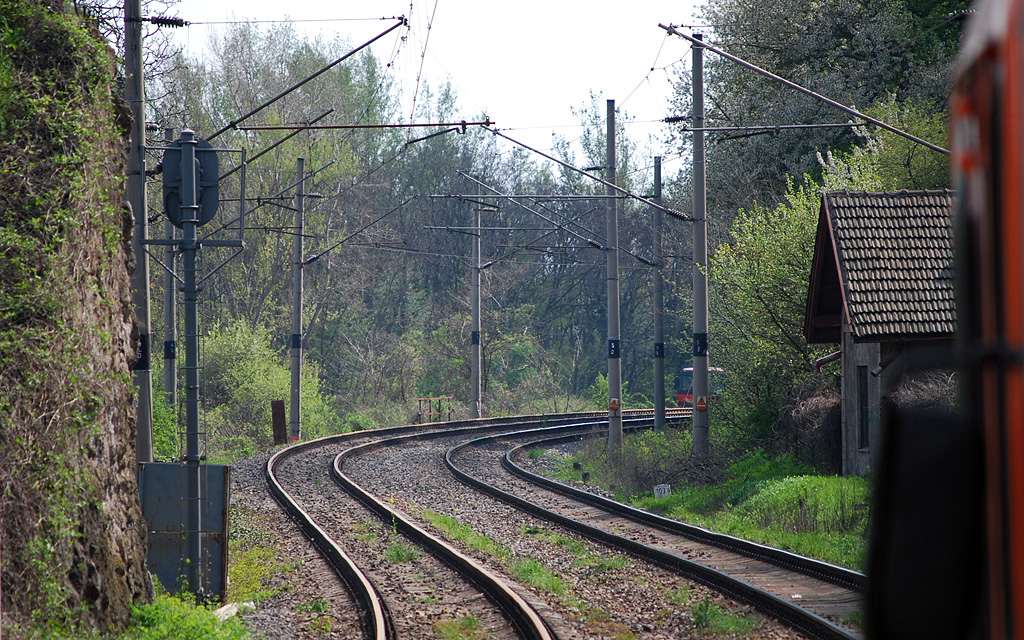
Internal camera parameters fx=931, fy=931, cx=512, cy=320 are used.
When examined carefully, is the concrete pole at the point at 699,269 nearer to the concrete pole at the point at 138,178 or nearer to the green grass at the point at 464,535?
the green grass at the point at 464,535

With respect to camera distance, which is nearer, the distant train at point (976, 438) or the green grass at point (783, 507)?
the distant train at point (976, 438)

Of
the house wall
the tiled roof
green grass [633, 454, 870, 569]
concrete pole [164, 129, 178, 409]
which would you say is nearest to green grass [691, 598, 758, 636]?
green grass [633, 454, 870, 569]

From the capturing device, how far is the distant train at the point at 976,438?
1.58 metres

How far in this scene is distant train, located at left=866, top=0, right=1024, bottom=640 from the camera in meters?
1.58

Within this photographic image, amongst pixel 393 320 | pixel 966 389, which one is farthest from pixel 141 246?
pixel 393 320

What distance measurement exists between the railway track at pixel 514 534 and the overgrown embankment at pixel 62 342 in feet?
9.75

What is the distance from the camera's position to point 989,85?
169 centimetres

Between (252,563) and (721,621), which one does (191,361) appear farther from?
(721,621)

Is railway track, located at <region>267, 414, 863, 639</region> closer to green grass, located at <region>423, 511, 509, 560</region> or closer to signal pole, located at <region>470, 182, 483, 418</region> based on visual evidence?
green grass, located at <region>423, 511, 509, 560</region>

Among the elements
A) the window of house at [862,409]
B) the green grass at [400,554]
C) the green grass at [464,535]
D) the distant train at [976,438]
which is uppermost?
the distant train at [976,438]

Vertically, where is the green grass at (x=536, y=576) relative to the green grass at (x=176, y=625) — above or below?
below

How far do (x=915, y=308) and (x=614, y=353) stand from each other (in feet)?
32.3

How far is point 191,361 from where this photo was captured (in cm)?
1058

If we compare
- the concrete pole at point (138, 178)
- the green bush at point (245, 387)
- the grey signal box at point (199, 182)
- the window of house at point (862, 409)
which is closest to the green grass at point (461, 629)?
the concrete pole at point (138, 178)
